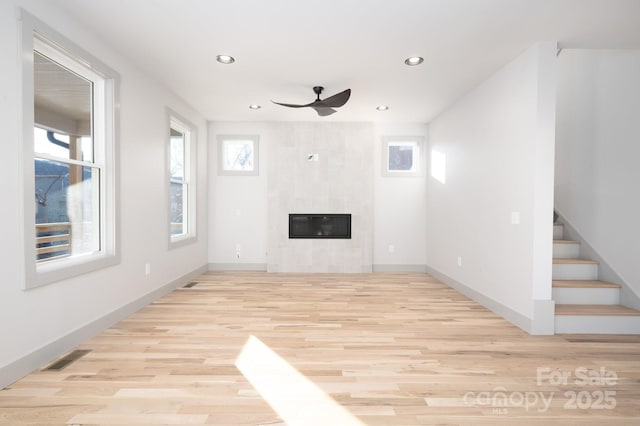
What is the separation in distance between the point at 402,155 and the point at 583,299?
3.58 meters

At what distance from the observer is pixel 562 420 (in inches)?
69.7

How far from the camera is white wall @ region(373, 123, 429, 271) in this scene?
6.02 m

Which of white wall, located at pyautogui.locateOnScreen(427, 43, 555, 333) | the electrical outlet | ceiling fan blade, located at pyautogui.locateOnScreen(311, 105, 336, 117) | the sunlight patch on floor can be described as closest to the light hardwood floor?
the sunlight patch on floor

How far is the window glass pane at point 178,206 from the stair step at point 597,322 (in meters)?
4.72

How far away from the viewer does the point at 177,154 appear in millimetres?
5023

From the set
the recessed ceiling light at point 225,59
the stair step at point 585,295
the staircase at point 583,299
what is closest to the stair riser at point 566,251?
the staircase at point 583,299

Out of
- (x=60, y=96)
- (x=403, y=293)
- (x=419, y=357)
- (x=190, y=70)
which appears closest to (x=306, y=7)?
(x=190, y=70)

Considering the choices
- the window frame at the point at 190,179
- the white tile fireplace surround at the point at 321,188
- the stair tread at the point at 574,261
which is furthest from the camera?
the white tile fireplace surround at the point at 321,188

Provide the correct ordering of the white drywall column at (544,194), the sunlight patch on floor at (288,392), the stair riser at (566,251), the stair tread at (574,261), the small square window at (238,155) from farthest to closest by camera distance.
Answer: the small square window at (238,155) < the stair riser at (566,251) < the stair tread at (574,261) < the white drywall column at (544,194) < the sunlight patch on floor at (288,392)

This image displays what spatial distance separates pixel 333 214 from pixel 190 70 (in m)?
3.28

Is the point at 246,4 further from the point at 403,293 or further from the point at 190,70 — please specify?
the point at 403,293

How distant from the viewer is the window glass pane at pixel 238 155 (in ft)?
19.9

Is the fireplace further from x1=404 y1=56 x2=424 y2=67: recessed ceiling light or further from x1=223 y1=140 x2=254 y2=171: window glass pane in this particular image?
x1=404 y1=56 x2=424 y2=67: recessed ceiling light

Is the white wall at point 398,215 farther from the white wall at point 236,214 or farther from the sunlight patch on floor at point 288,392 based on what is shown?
the sunlight patch on floor at point 288,392
